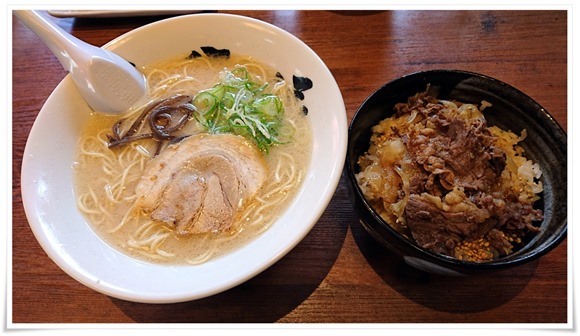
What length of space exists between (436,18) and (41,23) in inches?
56.5

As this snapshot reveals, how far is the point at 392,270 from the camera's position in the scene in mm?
1206

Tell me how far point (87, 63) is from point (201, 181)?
0.51 m

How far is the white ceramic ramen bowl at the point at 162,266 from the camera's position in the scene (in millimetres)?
1023

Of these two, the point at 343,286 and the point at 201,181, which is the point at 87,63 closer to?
the point at 201,181

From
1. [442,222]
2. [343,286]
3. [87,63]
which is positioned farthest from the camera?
[87,63]

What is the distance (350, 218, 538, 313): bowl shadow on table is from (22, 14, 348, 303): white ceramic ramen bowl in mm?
303

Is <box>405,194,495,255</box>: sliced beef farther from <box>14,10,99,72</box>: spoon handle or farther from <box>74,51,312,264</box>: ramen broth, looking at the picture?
<box>14,10,99,72</box>: spoon handle

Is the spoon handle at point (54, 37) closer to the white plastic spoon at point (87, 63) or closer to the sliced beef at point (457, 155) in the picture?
the white plastic spoon at point (87, 63)

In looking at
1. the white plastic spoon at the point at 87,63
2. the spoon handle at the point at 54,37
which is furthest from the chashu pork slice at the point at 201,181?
the spoon handle at the point at 54,37

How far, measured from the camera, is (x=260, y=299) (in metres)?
1.17

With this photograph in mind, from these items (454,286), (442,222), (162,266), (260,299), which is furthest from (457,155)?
(162,266)

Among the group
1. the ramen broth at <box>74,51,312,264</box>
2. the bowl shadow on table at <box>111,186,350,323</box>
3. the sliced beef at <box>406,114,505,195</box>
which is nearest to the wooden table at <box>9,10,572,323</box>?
the bowl shadow on table at <box>111,186,350,323</box>

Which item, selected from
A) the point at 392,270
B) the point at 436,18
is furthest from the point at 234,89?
the point at 436,18

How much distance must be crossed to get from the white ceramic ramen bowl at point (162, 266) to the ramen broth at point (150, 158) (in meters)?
0.03
